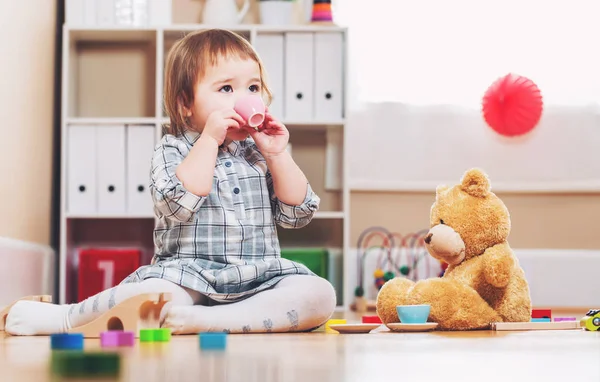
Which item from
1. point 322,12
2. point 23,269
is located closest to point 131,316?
point 23,269

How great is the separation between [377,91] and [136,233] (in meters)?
0.94

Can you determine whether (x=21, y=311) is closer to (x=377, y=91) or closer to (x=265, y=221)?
(x=265, y=221)

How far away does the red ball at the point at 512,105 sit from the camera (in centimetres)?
297

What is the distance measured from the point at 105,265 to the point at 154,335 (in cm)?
167

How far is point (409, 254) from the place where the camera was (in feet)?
9.82

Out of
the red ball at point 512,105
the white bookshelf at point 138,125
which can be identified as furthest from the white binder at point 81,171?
the red ball at point 512,105

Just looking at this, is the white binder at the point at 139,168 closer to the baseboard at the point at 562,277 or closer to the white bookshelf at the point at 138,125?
the white bookshelf at the point at 138,125

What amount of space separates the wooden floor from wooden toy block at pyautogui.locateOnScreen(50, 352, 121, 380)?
1 centimetres

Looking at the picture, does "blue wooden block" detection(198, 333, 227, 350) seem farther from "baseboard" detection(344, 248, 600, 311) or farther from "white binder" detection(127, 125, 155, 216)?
"baseboard" detection(344, 248, 600, 311)

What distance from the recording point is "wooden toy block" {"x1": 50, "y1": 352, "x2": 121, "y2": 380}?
679 mm

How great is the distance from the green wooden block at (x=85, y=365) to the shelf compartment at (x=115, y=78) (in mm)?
2194

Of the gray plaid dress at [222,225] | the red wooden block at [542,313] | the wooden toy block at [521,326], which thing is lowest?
the red wooden block at [542,313]

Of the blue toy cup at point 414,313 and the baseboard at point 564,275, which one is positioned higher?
the blue toy cup at point 414,313

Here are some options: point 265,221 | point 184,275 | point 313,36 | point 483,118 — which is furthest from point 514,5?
point 184,275
